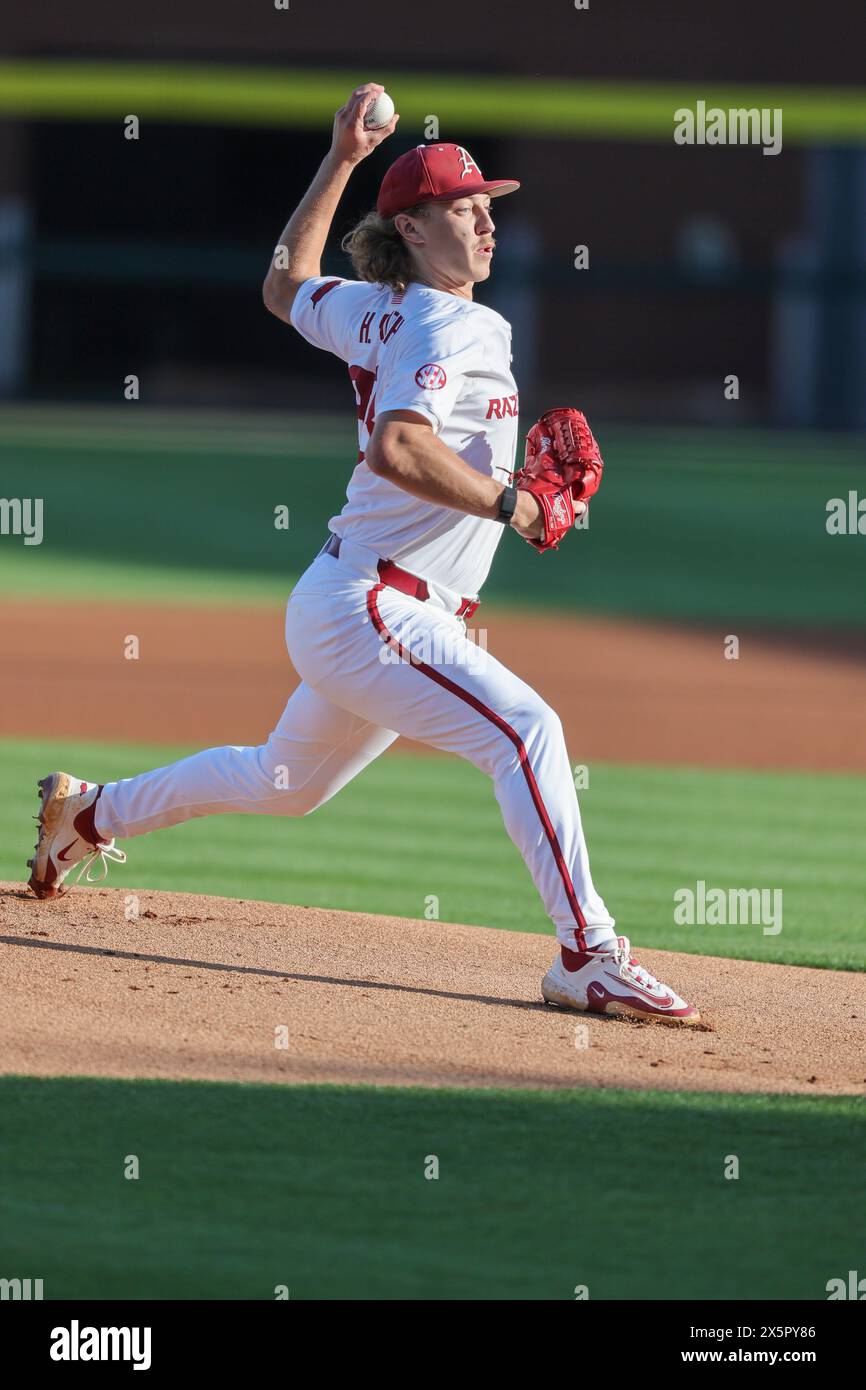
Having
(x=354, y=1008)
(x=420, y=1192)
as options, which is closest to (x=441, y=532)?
Result: (x=354, y=1008)

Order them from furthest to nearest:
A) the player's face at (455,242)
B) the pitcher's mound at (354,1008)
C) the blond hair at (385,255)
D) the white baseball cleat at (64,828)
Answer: the white baseball cleat at (64,828) → the blond hair at (385,255) → the player's face at (455,242) → the pitcher's mound at (354,1008)

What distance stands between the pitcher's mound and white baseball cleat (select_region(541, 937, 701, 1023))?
1.6 inches

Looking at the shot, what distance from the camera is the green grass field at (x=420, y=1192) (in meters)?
3.14

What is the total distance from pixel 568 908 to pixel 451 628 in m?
0.75

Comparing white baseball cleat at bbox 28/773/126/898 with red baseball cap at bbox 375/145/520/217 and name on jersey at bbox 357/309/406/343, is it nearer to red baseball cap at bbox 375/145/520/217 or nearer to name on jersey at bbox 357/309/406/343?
name on jersey at bbox 357/309/406/343

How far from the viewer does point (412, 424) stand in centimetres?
426

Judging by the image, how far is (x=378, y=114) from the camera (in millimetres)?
4984

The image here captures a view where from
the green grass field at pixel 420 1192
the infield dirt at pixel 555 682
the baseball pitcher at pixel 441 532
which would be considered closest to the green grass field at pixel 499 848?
the infield dirt at pixel 555 682

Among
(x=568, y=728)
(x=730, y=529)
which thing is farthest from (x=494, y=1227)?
(x=730, y=529)

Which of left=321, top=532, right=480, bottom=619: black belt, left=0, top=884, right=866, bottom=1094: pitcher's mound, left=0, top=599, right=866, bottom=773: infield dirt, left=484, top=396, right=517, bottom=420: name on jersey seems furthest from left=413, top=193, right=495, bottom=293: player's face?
left=0, top=599, right=866, bottom=773: infield dirt

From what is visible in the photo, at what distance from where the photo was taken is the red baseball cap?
4.50 meters

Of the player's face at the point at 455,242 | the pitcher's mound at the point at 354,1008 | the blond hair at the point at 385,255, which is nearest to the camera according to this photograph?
the pitcher's mound at the point at 354,1008

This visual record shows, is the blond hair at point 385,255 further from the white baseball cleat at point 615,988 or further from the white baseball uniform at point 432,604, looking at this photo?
the white baseball cleat at point 615,988

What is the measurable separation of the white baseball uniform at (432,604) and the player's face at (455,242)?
7cm
